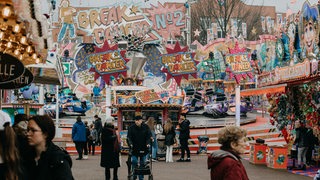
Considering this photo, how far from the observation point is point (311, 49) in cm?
1494

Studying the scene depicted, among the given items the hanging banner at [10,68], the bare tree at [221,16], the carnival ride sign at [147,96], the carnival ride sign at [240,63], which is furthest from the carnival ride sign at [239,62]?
the bare tree at [221,16]

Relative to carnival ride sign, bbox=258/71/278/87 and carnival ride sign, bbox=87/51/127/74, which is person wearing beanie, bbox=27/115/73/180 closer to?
carnival ride sign, bbox=258/71/278/87

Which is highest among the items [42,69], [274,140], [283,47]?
[283,47]

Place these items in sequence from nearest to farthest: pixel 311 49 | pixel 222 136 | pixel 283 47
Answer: pixel 222 136
pixel 311 49
pixel 283 47

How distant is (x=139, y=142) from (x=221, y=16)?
134 feet

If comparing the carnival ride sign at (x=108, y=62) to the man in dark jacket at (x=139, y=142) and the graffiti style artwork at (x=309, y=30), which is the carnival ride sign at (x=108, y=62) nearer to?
the graffiti style artwork at (x=309, y=30)

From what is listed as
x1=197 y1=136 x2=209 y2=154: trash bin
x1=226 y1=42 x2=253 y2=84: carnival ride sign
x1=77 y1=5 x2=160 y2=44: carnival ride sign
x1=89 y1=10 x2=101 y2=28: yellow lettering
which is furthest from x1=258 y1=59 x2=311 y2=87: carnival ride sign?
x1=89 y1=10 x2=101 y2=28: yellow lettering

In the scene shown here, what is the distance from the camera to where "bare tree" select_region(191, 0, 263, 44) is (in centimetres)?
5022

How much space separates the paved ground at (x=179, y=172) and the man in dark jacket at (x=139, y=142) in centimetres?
190

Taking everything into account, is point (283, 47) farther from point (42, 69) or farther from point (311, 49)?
point (42, 69)

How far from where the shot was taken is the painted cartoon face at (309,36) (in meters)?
14.7

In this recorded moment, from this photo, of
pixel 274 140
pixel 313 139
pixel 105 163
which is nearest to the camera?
pixel 105 163

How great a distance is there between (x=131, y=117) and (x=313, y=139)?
Answer: 8.18 m

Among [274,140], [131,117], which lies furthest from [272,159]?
[274,140]
